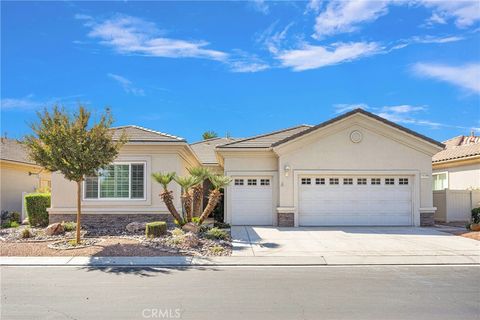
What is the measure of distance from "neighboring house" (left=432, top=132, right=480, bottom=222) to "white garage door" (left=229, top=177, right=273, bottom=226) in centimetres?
849

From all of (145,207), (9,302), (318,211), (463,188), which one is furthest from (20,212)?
(463,188)

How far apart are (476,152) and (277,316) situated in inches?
732

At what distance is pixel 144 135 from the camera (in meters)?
18.5

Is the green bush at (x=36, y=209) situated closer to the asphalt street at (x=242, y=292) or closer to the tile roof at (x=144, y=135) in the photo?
the tile roof at (x=144, y=135)

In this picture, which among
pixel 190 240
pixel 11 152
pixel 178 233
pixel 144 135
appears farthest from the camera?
pixel 11 152

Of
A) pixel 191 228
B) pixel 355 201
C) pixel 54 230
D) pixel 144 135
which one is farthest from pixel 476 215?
pixel 54 230

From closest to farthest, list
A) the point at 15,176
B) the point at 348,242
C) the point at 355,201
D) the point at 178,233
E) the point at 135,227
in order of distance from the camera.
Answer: the point at 348,242 < the point at 178,233 < the point at 135,227 < the point at 355,201 < the point at 15,176

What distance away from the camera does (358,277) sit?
1004 cm

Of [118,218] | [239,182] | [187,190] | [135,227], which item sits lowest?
[135,227]

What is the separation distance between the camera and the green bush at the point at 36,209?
1862 centimetres

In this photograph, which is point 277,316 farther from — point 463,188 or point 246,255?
point 463,188

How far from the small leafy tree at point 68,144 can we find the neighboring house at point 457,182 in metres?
15.6

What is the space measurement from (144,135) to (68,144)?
5.47m

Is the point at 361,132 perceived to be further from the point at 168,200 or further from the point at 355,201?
the point at 168,200
